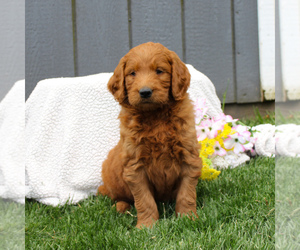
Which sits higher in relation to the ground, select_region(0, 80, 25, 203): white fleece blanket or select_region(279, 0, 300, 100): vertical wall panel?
select_region(279, 0, 300, 100): vertical wall panel

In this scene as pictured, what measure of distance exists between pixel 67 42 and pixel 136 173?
2038 mm

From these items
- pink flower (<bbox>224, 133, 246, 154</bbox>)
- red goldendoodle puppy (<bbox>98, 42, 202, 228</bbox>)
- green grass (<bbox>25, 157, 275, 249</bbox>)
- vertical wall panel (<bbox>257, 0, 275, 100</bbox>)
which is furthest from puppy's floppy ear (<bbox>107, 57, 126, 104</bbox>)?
vertical wall panel (<bbox>257, 0, 275, 100</bbox>)

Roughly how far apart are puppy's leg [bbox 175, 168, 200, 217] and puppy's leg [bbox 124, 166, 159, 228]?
159 mm

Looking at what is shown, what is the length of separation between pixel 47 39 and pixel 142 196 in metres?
2.23

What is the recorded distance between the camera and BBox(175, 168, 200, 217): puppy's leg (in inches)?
81.7

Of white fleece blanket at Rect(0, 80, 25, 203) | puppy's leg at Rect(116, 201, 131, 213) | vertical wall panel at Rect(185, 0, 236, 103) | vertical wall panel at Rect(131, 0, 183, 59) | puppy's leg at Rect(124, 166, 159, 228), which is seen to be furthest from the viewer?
vertical wall panel at Rect(185, 0, 236, 103)

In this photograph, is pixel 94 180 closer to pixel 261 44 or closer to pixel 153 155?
pixel 153 155

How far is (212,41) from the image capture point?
12.9ft

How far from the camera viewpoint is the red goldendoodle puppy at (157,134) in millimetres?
2070

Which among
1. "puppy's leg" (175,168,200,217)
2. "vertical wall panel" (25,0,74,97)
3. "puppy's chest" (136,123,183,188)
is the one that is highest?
"vertical wall panel" (25,0,74,97)

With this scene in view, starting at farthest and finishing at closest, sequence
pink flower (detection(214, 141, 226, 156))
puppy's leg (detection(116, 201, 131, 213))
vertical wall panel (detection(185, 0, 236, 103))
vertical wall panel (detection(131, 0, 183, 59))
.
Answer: vertical wall panel (detection(185, 0, 236, 103)), vertical wall panel (detection(131, 0, 183, 59)), pink flower (detection(214, 141, 226, 156)), puppy's leg (detection(116, 201, 131, 213))

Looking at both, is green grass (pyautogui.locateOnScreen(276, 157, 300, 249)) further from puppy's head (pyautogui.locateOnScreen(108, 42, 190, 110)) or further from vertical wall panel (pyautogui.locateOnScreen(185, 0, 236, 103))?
vertical wall panel (pyautogui.locateOnScreen(185, 0, 236, 103))

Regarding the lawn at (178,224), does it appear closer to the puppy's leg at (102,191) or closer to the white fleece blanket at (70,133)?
the puppy's leg at (102,191)

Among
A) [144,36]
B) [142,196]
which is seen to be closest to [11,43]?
[142,196]
